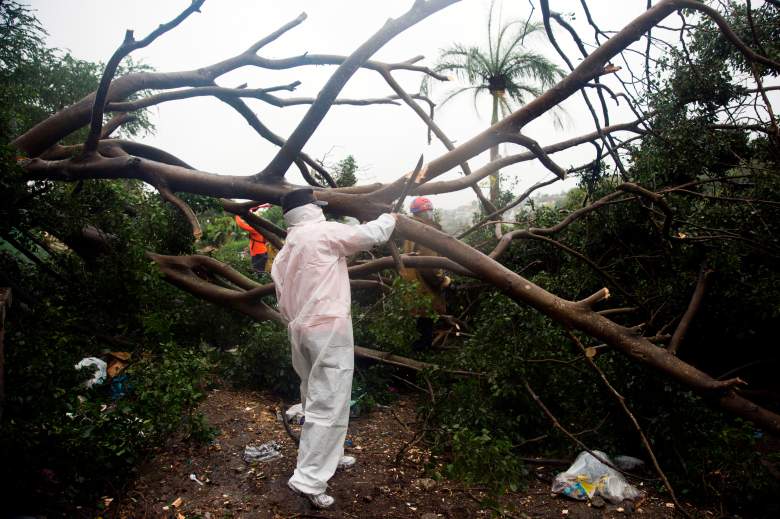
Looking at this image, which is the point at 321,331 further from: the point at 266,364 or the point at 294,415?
the point at 266,364

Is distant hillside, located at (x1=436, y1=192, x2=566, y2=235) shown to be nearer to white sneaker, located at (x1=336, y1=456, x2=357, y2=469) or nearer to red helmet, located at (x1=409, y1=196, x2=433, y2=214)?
red helmet, located at (x1=409, y1=196, x2=433, y2=214)

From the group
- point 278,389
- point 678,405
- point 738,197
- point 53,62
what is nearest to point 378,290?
point 278,389

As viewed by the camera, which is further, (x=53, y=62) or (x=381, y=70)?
(x=53, y=62)

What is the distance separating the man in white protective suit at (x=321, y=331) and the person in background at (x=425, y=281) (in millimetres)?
2171

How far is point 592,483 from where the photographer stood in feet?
11.7

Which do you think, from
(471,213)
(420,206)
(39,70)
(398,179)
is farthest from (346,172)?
(471,213)

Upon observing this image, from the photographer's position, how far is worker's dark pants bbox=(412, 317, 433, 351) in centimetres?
607

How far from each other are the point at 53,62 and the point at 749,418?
13338 millimetres

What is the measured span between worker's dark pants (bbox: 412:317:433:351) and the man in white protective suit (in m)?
2.89

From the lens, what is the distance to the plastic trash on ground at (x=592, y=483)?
348 centimetres

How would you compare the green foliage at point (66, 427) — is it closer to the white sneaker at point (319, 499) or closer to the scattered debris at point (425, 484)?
the white sneaker at point (319, 499)

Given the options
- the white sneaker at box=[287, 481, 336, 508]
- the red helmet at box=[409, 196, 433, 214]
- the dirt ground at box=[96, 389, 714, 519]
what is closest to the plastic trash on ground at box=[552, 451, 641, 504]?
the dirt ground at box=[96, 389, 714, 519]

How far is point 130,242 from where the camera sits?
177 inches

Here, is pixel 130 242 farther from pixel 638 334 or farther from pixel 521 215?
pixel 521 215
